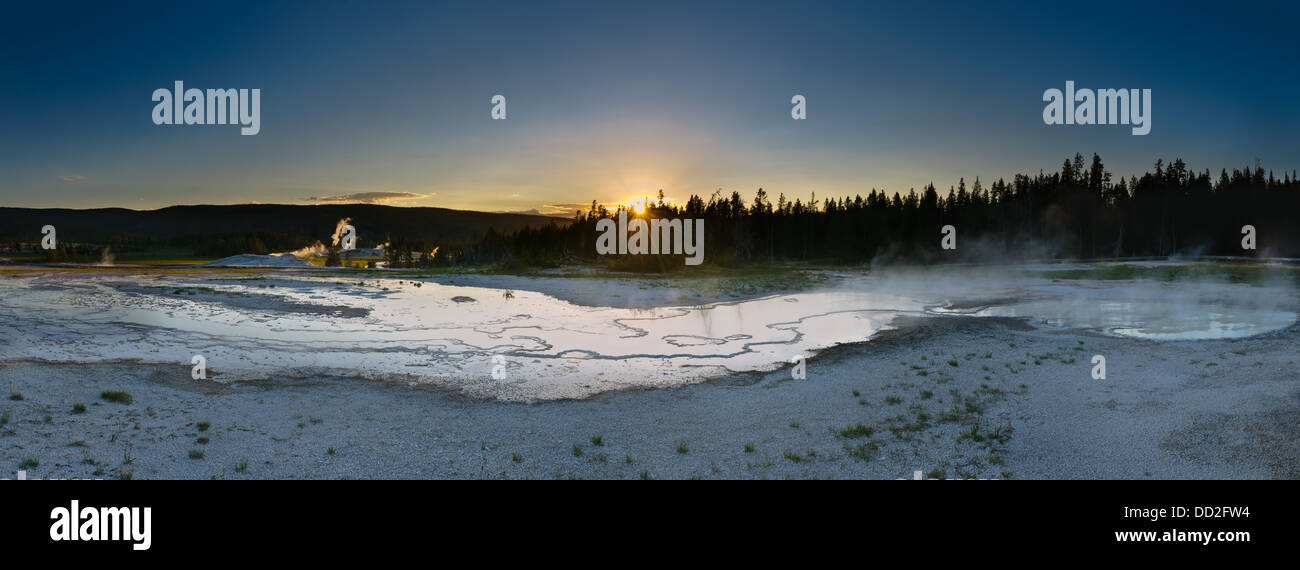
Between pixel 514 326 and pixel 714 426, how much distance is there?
15.1 metres

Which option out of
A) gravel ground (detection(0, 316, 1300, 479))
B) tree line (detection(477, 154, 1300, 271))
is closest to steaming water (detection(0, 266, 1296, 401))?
gravel ground (detection(0, 316, 1300, 479))

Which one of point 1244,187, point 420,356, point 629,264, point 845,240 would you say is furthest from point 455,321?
point 1244,187

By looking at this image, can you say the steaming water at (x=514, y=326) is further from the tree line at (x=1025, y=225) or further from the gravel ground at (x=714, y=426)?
the tree line at (x=1025, y=225)

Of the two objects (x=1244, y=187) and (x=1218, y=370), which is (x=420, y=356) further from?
(x=1244, y=187)

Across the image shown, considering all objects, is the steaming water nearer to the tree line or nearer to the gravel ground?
the gravel ground

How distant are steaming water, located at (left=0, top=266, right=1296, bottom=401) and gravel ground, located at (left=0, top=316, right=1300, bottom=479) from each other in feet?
6.21

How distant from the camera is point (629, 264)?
231ft

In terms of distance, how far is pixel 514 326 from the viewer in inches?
944

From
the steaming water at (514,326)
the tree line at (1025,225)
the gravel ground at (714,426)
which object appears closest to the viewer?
the gravel ground at (714,426)

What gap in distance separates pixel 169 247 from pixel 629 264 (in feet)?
443

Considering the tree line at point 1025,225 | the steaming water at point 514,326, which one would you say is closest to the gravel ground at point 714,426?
the steaming water at point 514,326

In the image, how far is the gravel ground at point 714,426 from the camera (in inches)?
326

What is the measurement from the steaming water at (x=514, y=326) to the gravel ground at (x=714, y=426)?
189 cm

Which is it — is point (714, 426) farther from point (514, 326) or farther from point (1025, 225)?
point (1025, 225)
